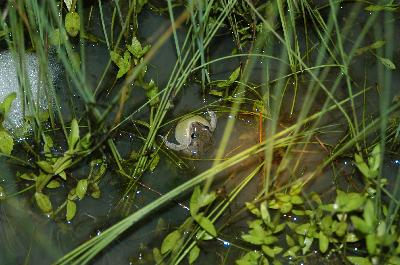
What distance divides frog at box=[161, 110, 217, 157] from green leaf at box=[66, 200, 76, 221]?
40 cm

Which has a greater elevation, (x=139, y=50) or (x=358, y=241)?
(x=139, y=50)

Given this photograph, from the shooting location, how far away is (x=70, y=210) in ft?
6.01

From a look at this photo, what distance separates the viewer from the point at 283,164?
1.79 m

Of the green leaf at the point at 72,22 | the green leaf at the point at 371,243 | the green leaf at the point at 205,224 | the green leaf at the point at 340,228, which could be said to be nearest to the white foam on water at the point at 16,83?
the green leaf at the point at 72,22

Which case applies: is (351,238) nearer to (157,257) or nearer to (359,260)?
(359,260)

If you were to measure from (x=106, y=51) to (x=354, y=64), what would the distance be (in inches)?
38.4

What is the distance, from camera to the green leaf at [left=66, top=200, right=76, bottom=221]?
1.83m

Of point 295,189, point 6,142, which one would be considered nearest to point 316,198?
point 295,189

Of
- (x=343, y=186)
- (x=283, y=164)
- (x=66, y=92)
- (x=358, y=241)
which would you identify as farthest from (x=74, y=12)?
(x=358, y=241)

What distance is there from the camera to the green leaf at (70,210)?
6.01ft

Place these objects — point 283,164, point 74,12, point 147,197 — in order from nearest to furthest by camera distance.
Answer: point 283,164 → point 147,197 → point 74,12

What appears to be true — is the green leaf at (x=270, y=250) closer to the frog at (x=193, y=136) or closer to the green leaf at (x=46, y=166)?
the frog at (x=193, y=136)

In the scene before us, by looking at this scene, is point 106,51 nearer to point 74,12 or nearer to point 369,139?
point 74,12

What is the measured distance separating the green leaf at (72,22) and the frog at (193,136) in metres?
0.54
